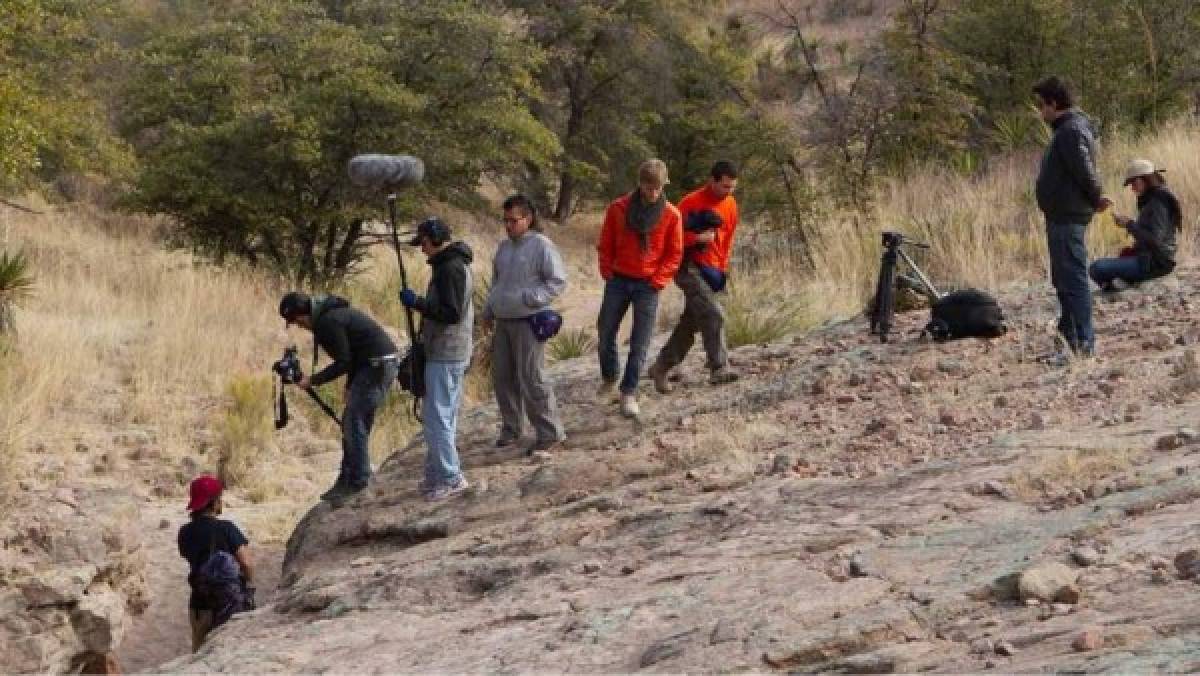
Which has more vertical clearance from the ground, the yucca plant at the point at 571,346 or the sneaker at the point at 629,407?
the yucca plant at the point at 571,346

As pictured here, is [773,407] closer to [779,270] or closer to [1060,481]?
[1060,481]

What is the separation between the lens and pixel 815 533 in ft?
22.5

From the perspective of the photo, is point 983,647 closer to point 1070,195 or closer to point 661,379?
point 1070,195

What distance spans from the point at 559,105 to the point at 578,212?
90.5 inches

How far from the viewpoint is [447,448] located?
929 cm

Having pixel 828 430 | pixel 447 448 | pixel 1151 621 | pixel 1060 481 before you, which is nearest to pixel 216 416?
pixel 447 448

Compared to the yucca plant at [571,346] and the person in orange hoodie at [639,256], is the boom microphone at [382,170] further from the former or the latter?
the yucca plant at [571,346]

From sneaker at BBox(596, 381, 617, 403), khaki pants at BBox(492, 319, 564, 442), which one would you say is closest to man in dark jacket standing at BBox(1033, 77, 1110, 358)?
sneaker at BBox(596, 381, 617, 403)

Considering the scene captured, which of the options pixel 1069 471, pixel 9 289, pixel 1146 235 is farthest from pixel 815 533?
pixel 9 289

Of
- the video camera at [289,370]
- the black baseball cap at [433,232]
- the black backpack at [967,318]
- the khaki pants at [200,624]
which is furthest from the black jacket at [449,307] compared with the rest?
the black backpack at [967,318]

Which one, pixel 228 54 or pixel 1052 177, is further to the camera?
pixel 228 54

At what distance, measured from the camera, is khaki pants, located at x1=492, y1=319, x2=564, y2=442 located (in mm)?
9500

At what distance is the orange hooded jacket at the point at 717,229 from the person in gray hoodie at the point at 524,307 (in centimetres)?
103

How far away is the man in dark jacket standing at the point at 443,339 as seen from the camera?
8984 millimetres
